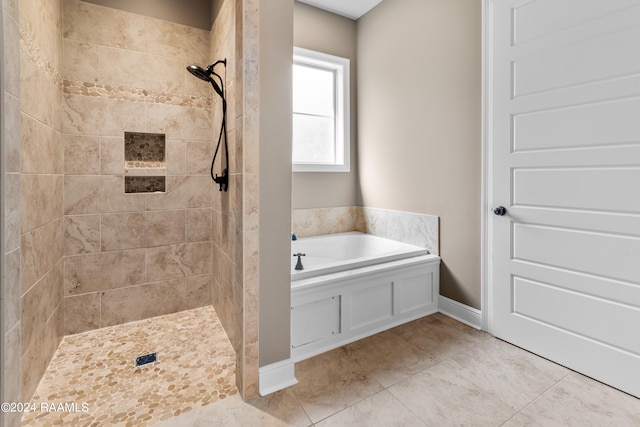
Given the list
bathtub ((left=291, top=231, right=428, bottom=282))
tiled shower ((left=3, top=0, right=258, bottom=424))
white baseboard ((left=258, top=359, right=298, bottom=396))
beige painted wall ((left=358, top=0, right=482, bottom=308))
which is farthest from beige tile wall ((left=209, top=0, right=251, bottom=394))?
beige painted wall ((left=358, top=0, right=482, bottom=308))

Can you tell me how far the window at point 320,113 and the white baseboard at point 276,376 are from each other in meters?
1.96

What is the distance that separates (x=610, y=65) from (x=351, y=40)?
2470 millimetres

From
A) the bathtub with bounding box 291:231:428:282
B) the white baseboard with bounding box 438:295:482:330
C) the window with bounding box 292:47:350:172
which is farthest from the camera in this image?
the window with bounding box 292:47:350:172

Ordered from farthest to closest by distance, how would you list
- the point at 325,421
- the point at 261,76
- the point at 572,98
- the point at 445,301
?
the point at 445,301
the point at 572,98
the point at 261,76
the point at 325,421

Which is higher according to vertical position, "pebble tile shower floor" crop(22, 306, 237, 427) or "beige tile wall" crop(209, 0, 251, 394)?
"beige tile wall" crop(209, 0, 251, 394)

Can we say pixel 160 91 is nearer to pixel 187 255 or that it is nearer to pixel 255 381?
pixel 187 255

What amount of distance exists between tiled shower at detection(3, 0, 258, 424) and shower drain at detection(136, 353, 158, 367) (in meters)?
0.46

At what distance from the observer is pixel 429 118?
8.79 ft

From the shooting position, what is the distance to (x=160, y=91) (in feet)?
7.93

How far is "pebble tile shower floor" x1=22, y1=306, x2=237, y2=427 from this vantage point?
1471 mm

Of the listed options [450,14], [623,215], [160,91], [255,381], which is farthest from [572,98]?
[160,91]

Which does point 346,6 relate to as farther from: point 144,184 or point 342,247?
point 144,184

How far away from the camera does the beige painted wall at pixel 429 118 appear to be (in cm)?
234

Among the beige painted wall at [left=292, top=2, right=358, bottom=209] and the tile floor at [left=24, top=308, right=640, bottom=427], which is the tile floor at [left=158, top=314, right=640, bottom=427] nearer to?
the tile floor at [left=24, top=308, right=640, bottom=427]
